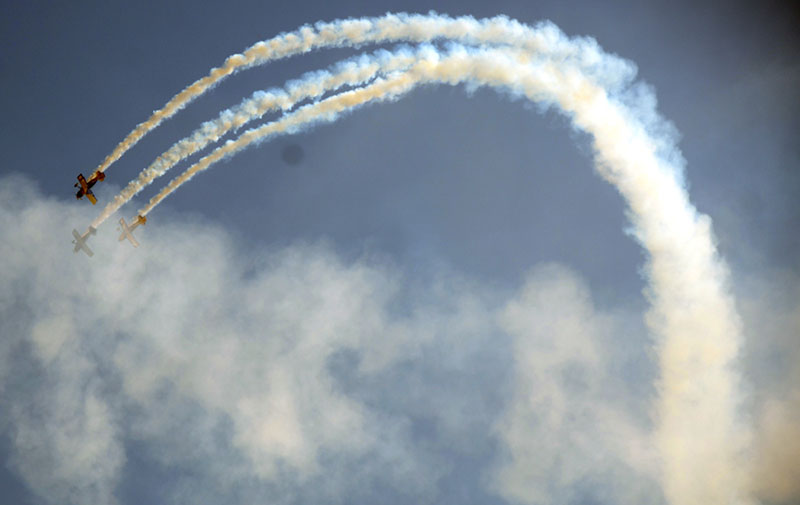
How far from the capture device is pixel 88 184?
4378 centimetres

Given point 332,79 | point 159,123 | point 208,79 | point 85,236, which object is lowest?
point 85,236

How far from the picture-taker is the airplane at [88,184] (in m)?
43.2

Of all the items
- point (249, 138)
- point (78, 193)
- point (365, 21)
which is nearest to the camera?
point (365, 21)

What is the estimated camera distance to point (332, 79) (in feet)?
121

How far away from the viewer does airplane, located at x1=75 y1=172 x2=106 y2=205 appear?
142ft

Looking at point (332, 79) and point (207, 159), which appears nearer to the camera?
point (332, 79)

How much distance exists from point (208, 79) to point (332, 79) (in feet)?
23.1

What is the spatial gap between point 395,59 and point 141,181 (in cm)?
1687

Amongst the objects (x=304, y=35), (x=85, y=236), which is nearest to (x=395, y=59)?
(x=304, y=35)

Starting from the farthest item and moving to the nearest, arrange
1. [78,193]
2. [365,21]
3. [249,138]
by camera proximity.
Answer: [78,193]
[249,138]
[365,21]

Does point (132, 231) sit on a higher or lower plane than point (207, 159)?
lower

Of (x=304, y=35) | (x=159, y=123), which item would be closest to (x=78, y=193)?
(x=159, y=123)

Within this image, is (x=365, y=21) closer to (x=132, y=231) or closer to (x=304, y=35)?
(x=304, y=35)

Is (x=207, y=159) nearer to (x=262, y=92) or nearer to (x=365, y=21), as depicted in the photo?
(x=262, y=92)
